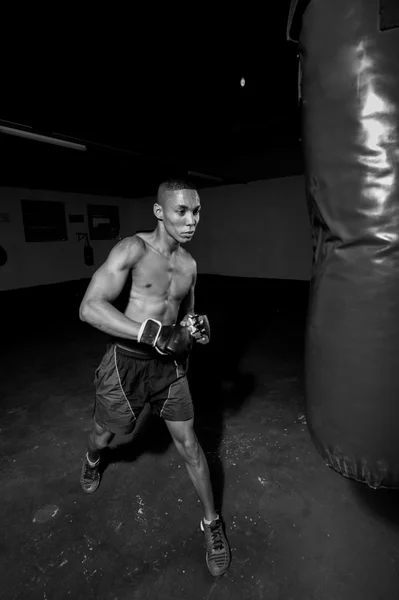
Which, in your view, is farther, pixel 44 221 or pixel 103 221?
pixel 103 221

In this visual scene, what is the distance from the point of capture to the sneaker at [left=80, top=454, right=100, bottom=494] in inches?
74.6

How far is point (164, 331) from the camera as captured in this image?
1392 millimetres

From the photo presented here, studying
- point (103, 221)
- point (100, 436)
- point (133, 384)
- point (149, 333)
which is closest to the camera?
point (149, 333)

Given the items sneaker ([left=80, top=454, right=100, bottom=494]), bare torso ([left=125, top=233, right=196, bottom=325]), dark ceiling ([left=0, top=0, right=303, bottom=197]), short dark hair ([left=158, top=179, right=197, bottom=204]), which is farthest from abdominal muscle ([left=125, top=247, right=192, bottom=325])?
dark ceiling ([left=0, top=0, right=303, bottom=197])

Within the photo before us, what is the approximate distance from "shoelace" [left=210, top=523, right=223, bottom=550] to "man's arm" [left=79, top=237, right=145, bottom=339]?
959 millimetres

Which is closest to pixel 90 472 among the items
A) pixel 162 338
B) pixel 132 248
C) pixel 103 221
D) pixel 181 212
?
pixel 162 338

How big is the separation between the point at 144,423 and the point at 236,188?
8408 millimetres

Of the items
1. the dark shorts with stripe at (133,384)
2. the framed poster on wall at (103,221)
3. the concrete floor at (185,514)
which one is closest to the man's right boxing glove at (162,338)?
the dark shorts with stripe at (133,384)

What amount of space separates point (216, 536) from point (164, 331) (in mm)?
962

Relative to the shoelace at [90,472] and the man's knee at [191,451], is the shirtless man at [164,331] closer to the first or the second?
the man's knee at [191,451]

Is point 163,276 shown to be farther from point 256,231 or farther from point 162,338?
point 256,231

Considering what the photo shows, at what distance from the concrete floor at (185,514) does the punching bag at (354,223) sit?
1.02 metres

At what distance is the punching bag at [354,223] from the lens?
624mm

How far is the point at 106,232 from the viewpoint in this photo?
11.4 meters
